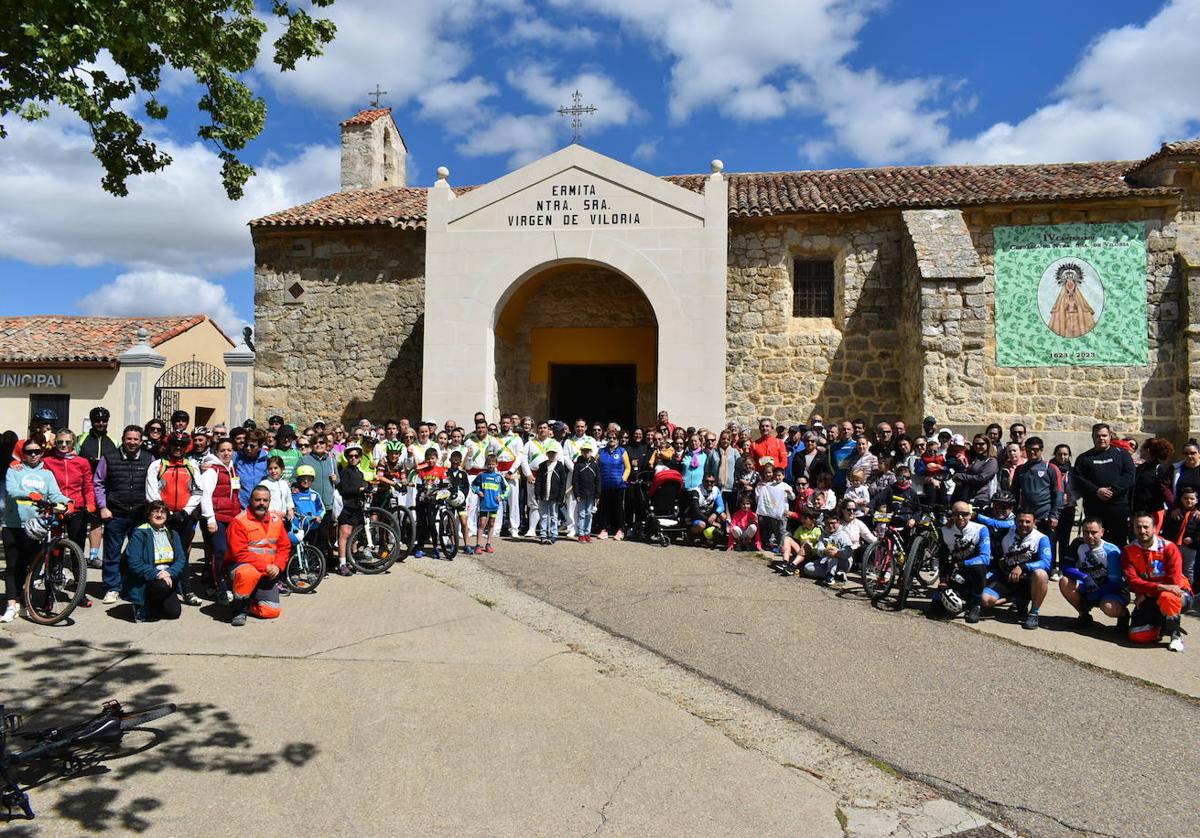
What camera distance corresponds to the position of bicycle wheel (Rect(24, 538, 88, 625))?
6.65 meters

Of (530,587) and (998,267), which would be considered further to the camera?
(998,267)

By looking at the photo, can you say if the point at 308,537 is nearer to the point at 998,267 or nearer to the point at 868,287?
the point at 868,287

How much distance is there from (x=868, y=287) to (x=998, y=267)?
213 cm

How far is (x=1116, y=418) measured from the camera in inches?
542

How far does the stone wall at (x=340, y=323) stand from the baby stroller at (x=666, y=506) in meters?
7.07

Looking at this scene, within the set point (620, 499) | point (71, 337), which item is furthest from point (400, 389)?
point (71, 337)

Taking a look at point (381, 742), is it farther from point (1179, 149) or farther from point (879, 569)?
point (1179, 149)

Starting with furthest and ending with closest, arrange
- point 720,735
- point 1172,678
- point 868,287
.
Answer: point 868,287, point 1172,678, point 720,735

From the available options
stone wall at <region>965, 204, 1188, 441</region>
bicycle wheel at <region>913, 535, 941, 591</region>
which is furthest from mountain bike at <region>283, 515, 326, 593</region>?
stone wall at <region>965, 204, 1188, 441</region>

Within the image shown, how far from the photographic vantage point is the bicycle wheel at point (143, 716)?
4.44 meters

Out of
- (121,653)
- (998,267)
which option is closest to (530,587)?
(121,653)

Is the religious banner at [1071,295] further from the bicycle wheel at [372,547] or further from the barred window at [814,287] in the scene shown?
the bicycle wheel at [372,547]

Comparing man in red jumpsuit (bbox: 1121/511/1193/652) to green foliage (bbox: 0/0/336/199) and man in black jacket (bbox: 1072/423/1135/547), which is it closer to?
man in black jacket (bbox: 1072/423/1135/547)

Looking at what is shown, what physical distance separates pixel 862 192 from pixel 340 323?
403 inches
